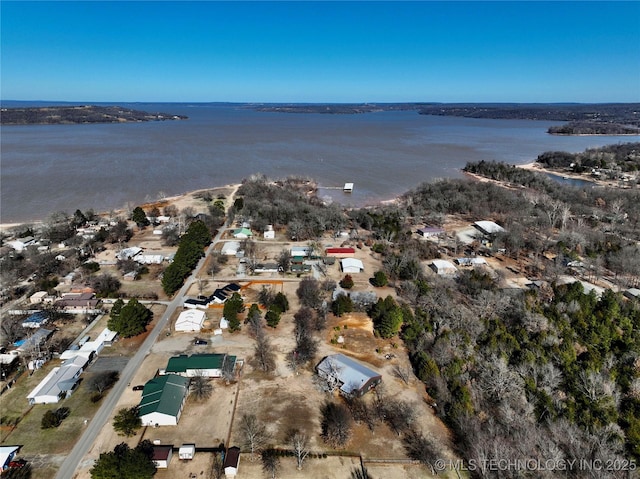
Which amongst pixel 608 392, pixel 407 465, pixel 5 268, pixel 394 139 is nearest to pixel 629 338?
pixel 608 392

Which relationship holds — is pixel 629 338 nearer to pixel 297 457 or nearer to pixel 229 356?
pixel 297 457

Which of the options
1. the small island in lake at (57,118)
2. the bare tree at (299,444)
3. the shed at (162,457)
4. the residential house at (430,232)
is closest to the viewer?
the shed at (162,457)

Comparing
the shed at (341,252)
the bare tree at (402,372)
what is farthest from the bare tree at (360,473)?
the shed at (341,252)

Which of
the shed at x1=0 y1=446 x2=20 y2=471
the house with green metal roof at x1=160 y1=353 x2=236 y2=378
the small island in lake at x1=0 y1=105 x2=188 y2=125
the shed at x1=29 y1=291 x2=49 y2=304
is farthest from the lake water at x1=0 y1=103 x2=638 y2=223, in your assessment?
the small island in lake at x1=0 y1=105 x2=188 y2=125

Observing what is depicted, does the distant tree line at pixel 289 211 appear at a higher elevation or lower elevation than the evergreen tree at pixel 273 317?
higher

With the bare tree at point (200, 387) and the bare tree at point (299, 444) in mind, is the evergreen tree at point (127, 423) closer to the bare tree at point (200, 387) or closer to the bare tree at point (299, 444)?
the bare tree at point (200, 387)

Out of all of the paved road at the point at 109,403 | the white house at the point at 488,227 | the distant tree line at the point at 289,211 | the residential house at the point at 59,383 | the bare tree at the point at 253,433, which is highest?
the distant tree line at the point at 289,211

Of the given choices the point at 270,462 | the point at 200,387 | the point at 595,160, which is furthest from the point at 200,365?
the point at 595,160
